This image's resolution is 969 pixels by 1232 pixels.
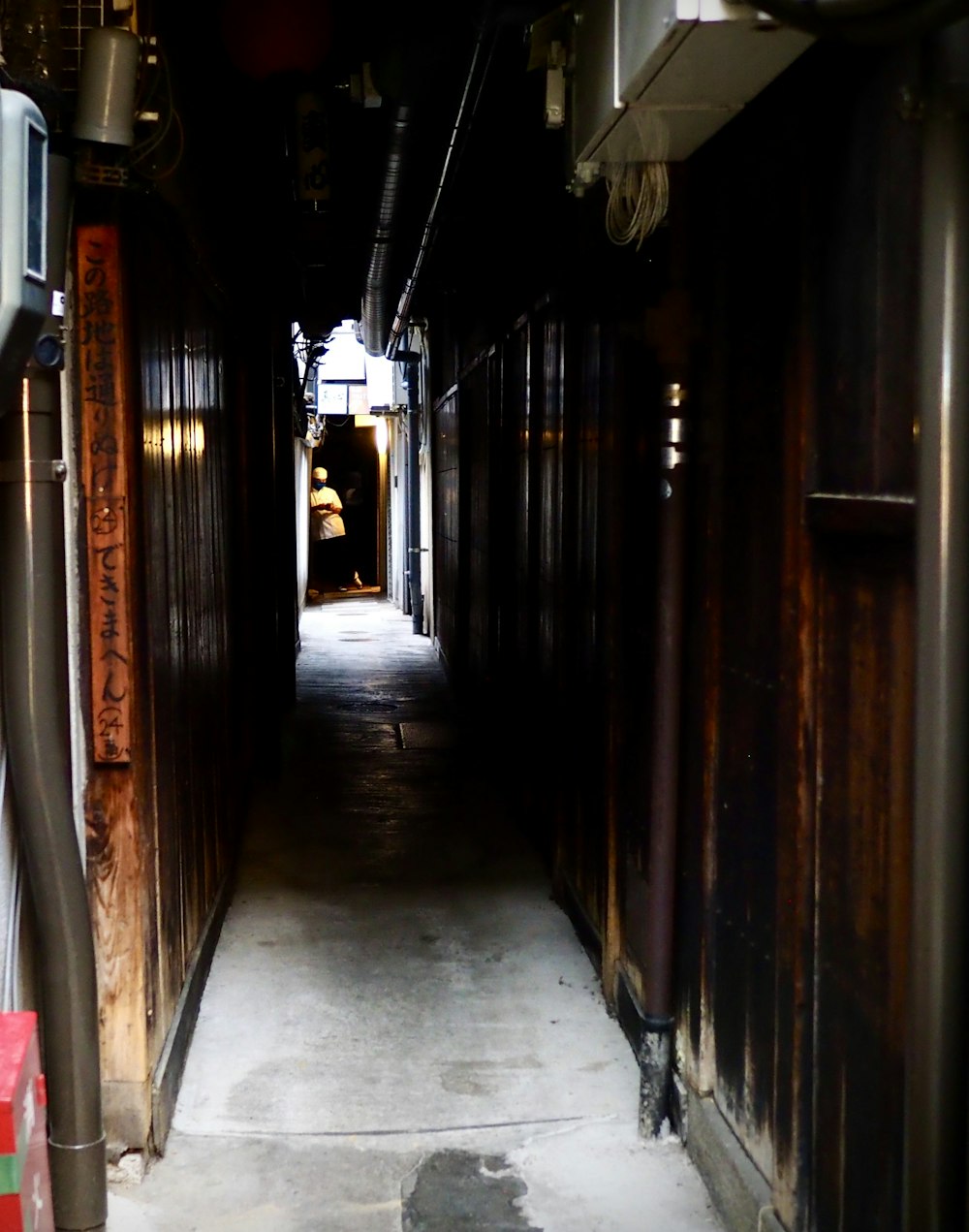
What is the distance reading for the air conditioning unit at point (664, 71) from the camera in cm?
276

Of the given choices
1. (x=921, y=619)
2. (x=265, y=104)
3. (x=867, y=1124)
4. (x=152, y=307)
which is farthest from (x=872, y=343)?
(x=265, y=104)

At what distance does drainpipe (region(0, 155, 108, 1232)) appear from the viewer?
10.3 feet

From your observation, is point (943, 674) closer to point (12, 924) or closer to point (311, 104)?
point (12, 924)

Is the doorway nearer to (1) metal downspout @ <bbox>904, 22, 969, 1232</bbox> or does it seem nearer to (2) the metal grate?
(2) the metal grate

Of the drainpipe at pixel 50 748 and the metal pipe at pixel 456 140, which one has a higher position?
the metal pipe at pixel 456 140

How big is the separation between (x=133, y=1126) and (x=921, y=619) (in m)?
2.95

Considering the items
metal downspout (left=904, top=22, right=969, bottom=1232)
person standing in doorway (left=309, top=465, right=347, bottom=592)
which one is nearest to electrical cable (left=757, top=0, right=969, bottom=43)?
metal downspout (left=904, top=22, right=969, bottom=1232)

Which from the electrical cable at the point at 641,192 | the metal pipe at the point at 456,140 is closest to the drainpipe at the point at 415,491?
the metal pipe at the point at 456,140

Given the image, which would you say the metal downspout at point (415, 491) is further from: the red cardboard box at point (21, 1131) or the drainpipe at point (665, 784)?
the red cardboard box at point (21, 1131)

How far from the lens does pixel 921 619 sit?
2238mm

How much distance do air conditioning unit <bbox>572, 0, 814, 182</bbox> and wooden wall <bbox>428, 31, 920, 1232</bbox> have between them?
0.12 meters

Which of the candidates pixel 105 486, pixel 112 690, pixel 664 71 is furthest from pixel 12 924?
pixel 664 71

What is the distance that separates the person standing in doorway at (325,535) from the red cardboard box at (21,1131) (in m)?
23.6

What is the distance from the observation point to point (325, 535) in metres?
26.1
